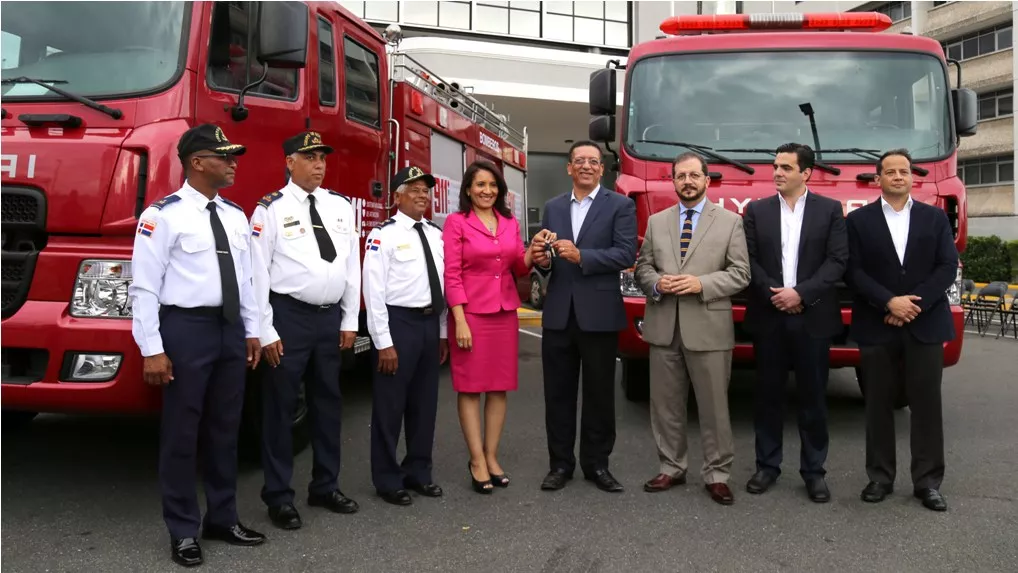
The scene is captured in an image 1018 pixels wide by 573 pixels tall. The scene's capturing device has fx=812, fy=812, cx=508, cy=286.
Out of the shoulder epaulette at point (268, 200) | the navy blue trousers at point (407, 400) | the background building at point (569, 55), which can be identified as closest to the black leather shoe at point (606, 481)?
the navy blue trousers at point (407, 400)

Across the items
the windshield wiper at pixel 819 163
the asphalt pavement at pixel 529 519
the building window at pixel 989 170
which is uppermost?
the building window at pixel 989 170

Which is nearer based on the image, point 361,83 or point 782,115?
point 361,83

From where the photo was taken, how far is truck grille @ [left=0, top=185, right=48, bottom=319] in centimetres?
365

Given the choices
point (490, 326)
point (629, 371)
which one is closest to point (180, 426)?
point (490, 326)

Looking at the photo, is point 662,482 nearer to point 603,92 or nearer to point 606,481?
point 606,481

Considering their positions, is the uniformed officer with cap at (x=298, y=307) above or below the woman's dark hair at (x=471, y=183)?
below

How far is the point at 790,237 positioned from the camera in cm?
449

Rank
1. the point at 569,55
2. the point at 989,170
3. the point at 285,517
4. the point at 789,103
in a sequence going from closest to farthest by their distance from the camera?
the point at 285,517 → the point at 789,103 → the point at 569,55 → the point at 989,170

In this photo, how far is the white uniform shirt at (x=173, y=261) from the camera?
3328mm

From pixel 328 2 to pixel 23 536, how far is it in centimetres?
348

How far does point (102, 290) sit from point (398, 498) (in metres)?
1.77

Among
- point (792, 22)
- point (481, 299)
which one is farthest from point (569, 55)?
point (481, 299)

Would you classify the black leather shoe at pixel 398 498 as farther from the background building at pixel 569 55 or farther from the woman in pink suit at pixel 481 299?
the background building at pixel 569 55

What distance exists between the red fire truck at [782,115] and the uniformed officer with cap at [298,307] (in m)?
2.29
